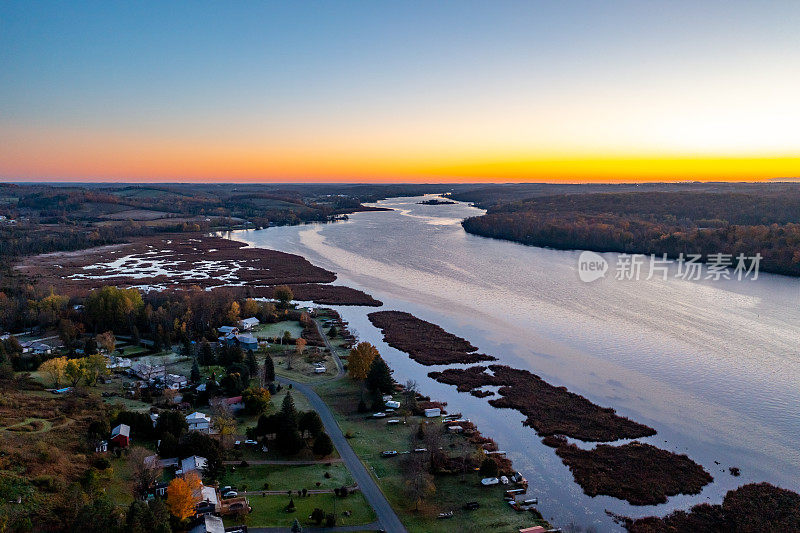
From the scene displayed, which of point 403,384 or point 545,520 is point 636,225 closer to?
point 403,384

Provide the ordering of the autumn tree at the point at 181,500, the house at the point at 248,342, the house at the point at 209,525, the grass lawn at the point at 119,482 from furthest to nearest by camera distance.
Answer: the house at the point at 248,342 < the grass lawn at the point at 119,482 < the autumn tree at the point at 181,500 < the house at the point at 209,525

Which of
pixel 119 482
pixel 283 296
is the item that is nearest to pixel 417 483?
pixel 119 482

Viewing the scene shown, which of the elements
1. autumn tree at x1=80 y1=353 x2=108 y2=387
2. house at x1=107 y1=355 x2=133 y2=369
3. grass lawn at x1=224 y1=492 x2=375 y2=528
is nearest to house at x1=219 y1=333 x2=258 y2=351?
house at x1=107 y1=355 x2=133 y2=369

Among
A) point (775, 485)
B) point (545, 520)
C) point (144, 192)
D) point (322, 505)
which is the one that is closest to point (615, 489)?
point (545, 520)

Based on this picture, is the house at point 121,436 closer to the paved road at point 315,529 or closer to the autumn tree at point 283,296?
the paved road at point 315,529

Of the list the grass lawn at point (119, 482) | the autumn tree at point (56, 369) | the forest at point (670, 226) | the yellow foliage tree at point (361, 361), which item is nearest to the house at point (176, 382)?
the autumn tree at point (56, 369)

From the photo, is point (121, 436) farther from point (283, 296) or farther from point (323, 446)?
point (283, 296)

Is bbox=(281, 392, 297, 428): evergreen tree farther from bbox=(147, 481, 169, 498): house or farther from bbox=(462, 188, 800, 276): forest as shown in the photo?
bbox=(462, 188, 800, 276): forest
